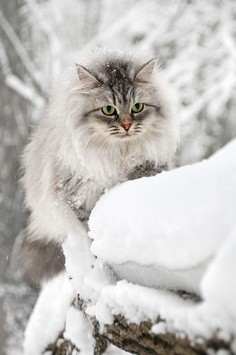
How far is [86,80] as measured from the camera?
11.4ft

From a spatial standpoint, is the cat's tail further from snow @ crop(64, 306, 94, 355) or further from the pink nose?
the pink nose

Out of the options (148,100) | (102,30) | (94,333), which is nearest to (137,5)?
(102,30)

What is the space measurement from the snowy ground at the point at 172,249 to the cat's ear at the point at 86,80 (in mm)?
917

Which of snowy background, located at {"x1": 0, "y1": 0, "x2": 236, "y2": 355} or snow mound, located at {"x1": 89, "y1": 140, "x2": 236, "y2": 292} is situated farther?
snowy background, located at {"x1": 0, "y1": 0, "x2": 236, "y2": 355}

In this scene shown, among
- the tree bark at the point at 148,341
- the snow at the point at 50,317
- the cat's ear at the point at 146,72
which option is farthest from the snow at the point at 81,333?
the cat's ear at the point at 146,72

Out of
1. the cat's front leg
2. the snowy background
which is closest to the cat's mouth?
the cat's front leg

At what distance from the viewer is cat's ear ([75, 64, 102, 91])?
345 centimetres

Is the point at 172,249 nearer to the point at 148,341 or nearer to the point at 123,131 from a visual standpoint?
the point at 148,341

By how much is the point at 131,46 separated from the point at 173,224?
7.95 m

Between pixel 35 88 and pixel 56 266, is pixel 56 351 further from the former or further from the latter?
pixel 35 88

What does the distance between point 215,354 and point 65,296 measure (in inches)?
84.1

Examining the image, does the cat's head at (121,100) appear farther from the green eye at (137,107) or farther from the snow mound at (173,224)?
the snow mound at (173,224)

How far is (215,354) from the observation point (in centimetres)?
165

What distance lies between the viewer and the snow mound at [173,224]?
69.6 inches
